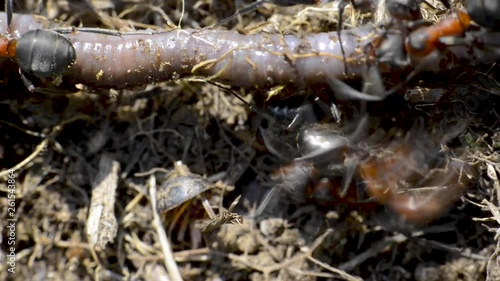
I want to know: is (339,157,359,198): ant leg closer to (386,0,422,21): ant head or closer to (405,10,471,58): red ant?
(405,10,471,58): red ant

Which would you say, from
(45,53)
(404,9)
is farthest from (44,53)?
(404,9)

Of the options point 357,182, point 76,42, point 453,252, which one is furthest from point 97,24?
point 453,252

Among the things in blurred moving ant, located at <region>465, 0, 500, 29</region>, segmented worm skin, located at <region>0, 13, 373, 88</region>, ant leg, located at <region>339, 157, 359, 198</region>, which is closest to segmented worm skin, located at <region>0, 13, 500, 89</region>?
segmented worm skin, located at <region>0, 13, 373, 88</region>

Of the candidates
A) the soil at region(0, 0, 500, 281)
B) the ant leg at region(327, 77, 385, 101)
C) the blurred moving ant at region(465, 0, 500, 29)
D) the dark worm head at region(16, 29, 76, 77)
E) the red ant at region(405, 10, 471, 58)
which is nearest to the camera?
the blurred moving ant at region(465, 0, 500, 29)

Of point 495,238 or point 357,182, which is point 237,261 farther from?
point 495,238

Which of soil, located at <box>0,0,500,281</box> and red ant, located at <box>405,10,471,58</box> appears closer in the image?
red ant, located at <box>405,10,471,58</box>

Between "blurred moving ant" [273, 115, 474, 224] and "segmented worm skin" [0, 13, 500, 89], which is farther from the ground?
"segmented worm skin" [0, 13, 500, 89]

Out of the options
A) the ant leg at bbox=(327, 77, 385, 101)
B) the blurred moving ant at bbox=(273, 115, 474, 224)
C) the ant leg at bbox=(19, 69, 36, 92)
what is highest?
the ant leg at bbox=(19, 69, 36, 92)

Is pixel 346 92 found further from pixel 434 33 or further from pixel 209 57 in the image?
pixel 209 57

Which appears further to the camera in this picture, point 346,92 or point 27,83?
point 27,83

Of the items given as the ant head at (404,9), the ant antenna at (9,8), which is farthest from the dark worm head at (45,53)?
the ant head at (404,9)
